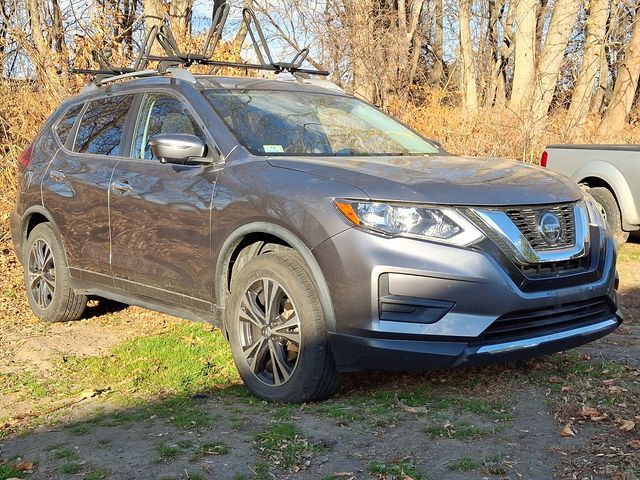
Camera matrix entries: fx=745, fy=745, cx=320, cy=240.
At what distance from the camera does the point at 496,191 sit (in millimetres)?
3779

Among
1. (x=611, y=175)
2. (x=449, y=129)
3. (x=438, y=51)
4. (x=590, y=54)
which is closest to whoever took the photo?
(x=611, y=175)

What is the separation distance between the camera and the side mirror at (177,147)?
4.39m

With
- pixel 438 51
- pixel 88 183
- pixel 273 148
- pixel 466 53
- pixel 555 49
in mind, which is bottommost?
pixel 88 183

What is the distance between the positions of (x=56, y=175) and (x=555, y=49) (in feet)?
32.3

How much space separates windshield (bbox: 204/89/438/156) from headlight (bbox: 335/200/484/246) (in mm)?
1042

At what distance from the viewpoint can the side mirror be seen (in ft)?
14.4

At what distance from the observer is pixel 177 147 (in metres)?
4.39

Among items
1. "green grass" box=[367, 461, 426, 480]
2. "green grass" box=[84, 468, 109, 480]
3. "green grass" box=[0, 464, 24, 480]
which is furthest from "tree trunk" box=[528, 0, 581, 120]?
"green grass" box=[0, 464, 24, 480]

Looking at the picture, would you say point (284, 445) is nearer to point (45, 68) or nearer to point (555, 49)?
point (45, 68)

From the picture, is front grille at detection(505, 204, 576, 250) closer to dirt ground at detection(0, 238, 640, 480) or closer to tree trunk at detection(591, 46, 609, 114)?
dirt ground at detection(0, 238, 640, 480)

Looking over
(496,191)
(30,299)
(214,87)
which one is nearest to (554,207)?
(496,191)

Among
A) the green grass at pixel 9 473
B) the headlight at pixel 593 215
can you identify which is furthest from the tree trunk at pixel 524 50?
the green grass at pixel 9 473

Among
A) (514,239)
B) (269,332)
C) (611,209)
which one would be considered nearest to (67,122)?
(269,332)

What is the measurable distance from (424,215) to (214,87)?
202 centimetres
